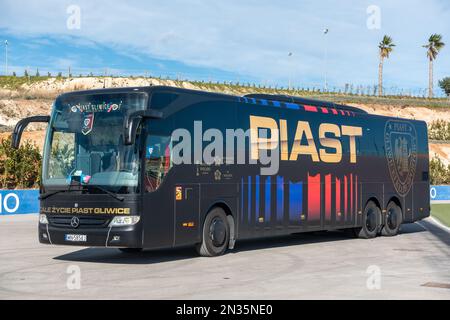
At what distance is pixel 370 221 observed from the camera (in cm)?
2222

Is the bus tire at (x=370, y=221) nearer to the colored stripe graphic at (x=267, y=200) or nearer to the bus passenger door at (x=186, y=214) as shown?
the colored stripe graphic at (x=267, y=200)

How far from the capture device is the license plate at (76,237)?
14516 mm

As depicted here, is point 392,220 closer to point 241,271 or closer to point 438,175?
point 241,271

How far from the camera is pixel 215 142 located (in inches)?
641

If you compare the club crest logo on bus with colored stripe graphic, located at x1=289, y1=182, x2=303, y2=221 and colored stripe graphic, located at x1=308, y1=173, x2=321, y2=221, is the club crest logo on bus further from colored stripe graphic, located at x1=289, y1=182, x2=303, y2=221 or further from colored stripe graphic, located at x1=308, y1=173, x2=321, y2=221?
colored stripe graphic, located at x1=289, y1=182, x2=303, y2=221

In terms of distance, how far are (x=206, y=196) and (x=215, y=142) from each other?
1.13 m

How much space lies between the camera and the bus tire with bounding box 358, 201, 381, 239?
2206 cm

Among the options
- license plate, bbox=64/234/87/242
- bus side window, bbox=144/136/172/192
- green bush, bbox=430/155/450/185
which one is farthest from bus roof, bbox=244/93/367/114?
green bush, bbox=430/155/450/185

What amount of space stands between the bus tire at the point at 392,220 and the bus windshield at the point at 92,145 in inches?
422

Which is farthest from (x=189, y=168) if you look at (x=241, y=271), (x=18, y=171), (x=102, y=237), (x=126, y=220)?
(x=18, y=171)

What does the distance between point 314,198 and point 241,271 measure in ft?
20.5

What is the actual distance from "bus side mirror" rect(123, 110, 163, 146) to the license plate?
1994mm
